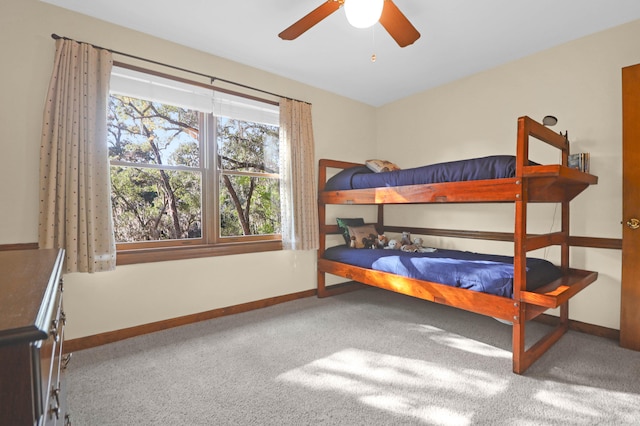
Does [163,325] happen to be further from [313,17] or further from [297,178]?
[313,17]

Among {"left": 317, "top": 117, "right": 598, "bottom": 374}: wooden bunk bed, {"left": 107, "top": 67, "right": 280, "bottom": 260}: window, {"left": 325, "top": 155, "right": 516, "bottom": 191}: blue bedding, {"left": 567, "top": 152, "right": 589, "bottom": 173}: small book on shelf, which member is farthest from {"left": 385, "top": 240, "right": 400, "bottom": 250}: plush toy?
{"left": 567, "top": 152, "right": 589, "bottom": 173}: small book on shelf

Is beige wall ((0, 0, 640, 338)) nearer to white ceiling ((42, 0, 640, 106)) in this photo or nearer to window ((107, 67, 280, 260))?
white ceiling ((42, 0, 640, 106))

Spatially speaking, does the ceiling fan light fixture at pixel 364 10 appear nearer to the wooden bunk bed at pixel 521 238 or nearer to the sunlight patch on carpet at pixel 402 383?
the wooden bunk bed at pixel 521 238

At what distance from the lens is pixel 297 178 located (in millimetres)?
3227

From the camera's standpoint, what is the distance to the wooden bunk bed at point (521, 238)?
73.4 inches

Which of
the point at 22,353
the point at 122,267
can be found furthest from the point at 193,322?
the point at 22,353

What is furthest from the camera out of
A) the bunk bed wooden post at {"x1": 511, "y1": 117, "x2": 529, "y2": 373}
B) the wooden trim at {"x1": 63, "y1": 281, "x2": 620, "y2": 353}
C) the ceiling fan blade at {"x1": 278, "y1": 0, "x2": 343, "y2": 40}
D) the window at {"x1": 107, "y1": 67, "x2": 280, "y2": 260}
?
the window at {"x1": 107, "y1": 67, "x2": 280, "y2": 260}

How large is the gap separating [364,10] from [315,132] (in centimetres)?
211

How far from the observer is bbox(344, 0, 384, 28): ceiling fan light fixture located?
1422 mm

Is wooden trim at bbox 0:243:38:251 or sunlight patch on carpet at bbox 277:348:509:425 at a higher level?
wooden trim at bbox 0:243:38:251

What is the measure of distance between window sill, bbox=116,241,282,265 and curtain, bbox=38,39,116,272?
154 millimetres

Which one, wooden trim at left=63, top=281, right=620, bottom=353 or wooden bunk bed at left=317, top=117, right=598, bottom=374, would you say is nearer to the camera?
wooden bunk bed at left=317, top=117, right=598, bottom=374

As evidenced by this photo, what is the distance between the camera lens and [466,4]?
2.07 m

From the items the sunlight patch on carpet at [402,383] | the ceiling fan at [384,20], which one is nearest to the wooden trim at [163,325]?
the sunlight patch on carpet at [402,383]
